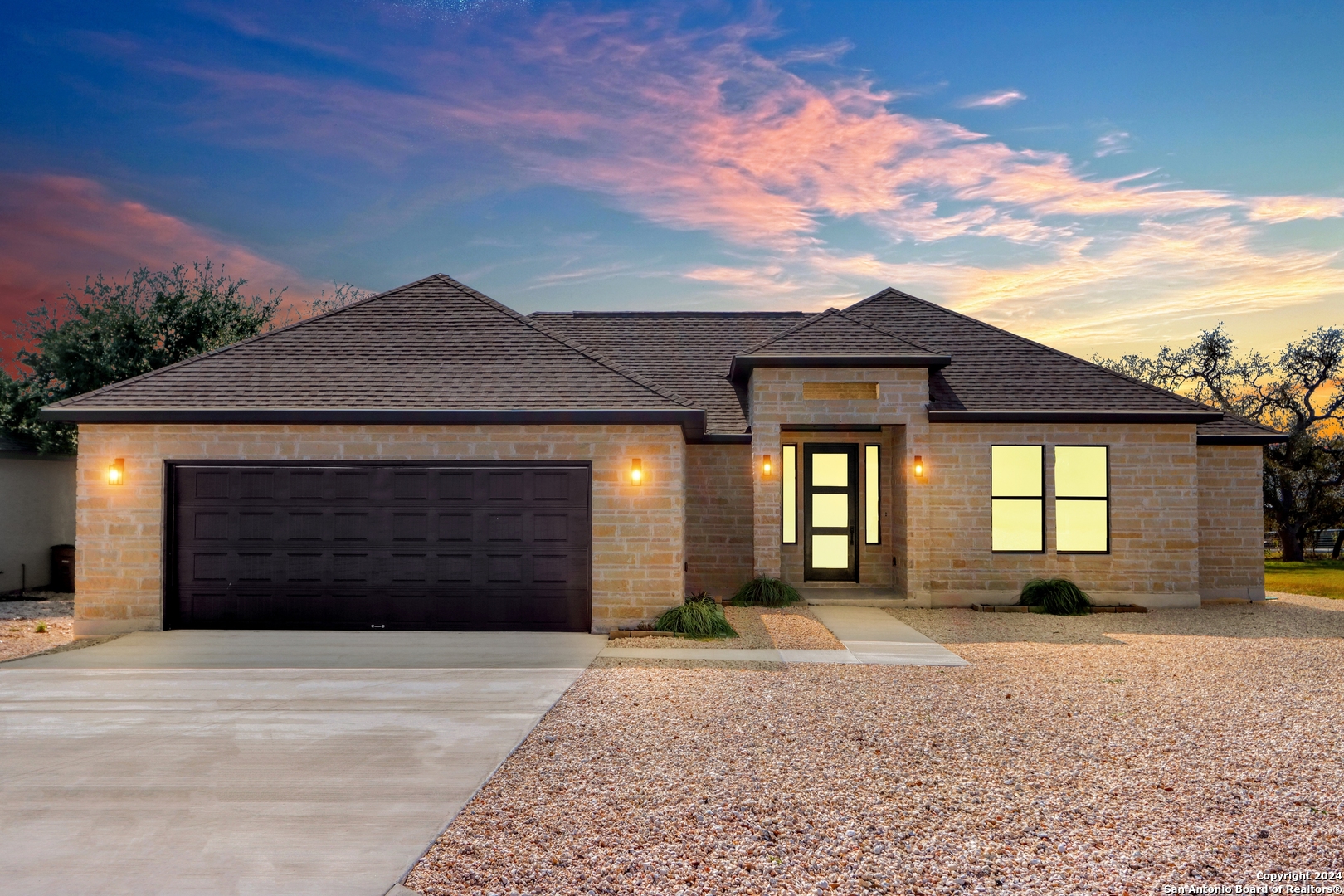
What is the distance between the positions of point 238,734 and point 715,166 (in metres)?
13.4

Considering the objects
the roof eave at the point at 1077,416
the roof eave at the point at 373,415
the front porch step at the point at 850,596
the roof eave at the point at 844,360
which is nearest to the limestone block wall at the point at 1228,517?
the roof eave at the point at 1077,416

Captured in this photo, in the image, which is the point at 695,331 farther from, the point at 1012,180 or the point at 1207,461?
the point at 1207,461

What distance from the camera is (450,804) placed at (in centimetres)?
436

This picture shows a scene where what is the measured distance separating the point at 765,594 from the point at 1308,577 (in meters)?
18.0

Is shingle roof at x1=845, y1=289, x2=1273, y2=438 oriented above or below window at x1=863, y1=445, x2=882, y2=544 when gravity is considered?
above

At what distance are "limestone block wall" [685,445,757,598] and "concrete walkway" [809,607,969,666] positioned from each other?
6.10 feet

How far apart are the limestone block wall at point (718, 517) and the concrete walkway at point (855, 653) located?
3.47 m

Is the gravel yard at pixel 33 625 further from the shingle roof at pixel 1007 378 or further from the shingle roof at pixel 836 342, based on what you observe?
the shingle roof at pixel 1007 378

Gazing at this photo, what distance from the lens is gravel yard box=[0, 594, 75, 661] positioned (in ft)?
32.2

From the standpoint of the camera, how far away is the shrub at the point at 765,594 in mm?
12836

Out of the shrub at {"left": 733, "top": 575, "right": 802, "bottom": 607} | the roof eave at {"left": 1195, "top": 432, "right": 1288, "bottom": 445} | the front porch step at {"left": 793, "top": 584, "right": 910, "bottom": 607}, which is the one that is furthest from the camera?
the roof eave at {"left": 1195, "top": 432, "right": 1288, "bottom": 445}

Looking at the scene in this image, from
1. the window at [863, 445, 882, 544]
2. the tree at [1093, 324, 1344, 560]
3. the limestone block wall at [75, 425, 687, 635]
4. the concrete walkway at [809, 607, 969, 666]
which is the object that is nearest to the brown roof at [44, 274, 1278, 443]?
the limestone block wall at [75, 425, 687, 635]

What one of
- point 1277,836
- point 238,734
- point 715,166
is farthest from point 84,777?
point 715,166

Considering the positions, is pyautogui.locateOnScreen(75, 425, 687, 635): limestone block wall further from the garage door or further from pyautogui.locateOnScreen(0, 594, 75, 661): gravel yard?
pyautogui.locateOnScreen(0, 594, 75, 661): gravel yard
